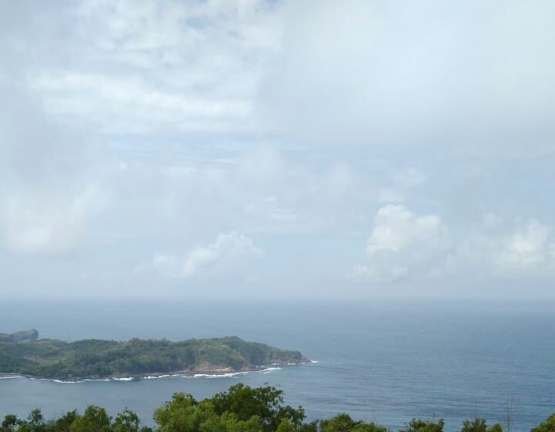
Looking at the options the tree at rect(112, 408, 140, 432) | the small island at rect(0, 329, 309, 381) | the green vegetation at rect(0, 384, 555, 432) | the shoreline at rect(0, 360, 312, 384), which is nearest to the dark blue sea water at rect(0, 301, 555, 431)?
the shoreline at rect(0, 360, 312, 384)

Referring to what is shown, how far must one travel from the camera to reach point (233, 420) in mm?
18094

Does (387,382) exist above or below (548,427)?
below

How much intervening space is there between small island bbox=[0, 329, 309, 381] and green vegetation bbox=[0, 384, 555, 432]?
197 feet

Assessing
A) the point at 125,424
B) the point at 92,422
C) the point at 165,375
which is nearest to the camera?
the point at 92,422

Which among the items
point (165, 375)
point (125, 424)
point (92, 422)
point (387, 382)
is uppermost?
point (92, 422)

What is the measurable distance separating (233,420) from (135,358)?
71092 millimetres

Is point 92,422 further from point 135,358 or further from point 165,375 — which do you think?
point 135,358

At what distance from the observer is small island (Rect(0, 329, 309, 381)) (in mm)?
81188

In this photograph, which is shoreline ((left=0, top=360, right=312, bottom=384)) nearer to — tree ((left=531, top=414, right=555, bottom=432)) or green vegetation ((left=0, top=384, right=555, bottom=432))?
green vegetation ((left=0, top=384, right=555, bottom=432))

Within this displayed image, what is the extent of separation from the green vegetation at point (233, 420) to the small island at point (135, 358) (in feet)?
197

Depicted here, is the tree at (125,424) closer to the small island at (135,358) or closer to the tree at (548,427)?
the tree at (548,427)

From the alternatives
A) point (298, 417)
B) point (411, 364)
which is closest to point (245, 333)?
point (411, 364)

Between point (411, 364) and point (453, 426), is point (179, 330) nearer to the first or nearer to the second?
point (411, 364)

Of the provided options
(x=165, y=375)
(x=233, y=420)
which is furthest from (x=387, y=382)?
(x=233, y=420)
